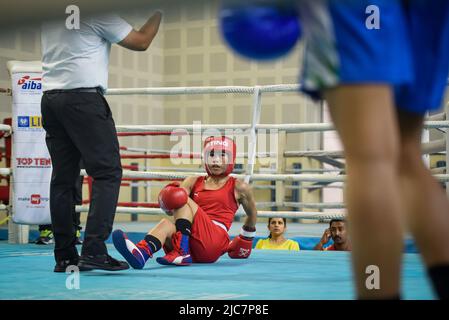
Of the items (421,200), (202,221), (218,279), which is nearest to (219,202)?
(202,221)

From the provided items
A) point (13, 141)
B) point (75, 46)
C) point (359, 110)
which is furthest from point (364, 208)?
point (13, 141)

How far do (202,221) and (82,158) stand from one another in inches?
19.5

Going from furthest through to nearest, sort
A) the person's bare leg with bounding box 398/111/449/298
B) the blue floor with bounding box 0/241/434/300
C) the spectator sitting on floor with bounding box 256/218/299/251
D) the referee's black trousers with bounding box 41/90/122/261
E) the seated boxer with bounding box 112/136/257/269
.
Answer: the spectator sitting on floor with bounding box 256/218/299/251
the seated boxer with bounding box 112/136/257/269
the referee's black trousers with bounding box 41/90/122/261
the blue floor with bounding box 0/241/434/300
the person's bare leg with bounding box 398/111/449/298

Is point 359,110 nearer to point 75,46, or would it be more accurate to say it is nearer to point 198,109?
point 75,46

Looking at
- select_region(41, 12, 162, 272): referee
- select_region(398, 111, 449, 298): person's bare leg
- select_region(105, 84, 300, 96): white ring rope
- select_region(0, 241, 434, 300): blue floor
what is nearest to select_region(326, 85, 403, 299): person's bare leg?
select_region(398, 111, 449, 298): person's bare leg

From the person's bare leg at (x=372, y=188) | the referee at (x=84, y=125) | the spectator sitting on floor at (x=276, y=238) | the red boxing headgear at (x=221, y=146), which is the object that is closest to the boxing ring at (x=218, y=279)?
the referee at (x=84, y=125)

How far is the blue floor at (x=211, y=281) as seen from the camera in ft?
4.96

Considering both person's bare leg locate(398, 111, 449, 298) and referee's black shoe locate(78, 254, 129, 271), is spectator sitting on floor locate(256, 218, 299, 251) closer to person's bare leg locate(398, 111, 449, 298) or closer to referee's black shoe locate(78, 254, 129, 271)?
referee's black shoe locate(78, 254, 129, 271)

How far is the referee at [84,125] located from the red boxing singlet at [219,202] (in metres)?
0.50

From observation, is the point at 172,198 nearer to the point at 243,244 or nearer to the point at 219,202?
the point at 219,202

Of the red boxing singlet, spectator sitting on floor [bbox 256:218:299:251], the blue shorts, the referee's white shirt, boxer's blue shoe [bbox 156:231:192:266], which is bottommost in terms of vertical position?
spectator sitting on floor [bbox 256:218:299:251]

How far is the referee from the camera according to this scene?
192 cm

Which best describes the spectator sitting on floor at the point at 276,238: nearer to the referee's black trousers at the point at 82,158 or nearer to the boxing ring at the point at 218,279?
the boxing ring at the point at 218,279

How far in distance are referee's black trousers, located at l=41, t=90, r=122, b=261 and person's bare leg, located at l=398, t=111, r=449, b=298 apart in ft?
3.68
